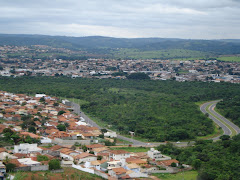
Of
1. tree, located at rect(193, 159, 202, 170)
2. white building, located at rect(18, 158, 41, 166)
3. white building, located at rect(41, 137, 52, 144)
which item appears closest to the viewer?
white building, located at rect(18, 158, 41, 166)

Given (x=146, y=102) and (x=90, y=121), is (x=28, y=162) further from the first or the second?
(x=146, y=102)

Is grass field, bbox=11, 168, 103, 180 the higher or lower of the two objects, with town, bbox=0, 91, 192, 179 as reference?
higher

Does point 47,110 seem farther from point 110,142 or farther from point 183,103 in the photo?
point 183,103

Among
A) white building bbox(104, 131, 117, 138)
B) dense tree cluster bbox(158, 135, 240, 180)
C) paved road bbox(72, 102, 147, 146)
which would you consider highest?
dense tree cluster bbox(158, 135, 240, 180)

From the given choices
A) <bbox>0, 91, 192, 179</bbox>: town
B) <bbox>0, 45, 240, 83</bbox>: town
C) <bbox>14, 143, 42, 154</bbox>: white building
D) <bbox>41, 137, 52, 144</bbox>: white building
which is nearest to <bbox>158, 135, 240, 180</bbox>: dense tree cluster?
<bbox>0, 91, 192, 179</bbox>: town

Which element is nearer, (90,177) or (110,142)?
(90,177)

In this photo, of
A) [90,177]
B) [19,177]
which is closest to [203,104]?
[90,177]

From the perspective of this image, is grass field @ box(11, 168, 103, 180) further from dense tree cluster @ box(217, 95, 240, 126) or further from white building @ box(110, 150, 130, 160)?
dense tree cluster @ box(217, 95, 240, 126)
